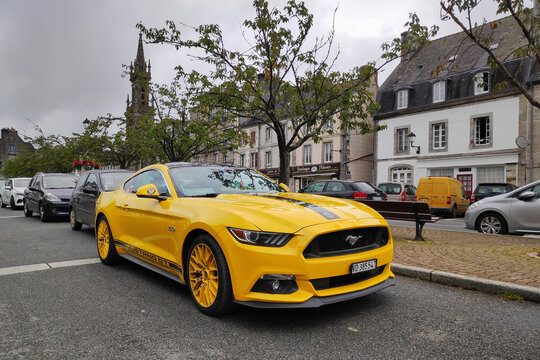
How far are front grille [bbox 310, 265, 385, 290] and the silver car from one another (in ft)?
22.8

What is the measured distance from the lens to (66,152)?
31.6 m

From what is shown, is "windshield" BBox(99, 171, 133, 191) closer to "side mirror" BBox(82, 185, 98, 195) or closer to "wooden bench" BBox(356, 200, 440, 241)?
"side mirror" BBox(82, 185, 98, 195)

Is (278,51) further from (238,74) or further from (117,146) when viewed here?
(117,146)

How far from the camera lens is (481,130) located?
2592 cm

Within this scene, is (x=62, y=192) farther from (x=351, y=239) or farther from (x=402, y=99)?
(x=402, y=99)

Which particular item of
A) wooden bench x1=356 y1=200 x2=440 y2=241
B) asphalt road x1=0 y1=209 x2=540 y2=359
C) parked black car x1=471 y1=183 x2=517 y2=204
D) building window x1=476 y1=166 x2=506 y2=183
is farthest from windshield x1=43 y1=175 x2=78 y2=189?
building window x1=476 y1=166 x2=506 y2=183

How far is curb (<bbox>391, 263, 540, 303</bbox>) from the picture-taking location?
413cm

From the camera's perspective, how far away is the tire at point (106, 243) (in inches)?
218

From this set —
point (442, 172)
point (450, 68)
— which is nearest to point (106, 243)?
point (450, 68)

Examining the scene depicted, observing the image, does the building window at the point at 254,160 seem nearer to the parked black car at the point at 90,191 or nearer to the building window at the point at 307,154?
the building window at the point at 307,154

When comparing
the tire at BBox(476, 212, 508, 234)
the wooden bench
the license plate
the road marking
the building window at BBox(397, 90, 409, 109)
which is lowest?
the road marking

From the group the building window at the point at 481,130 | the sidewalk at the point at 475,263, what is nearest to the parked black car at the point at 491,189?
the sidewalk at the point at 475,263

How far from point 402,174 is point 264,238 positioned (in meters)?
28.1

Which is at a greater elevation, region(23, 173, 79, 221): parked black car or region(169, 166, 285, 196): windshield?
region(169, 166, 285, 196): windshield
